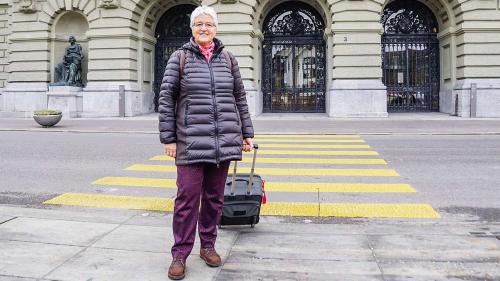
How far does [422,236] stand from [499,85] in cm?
2117

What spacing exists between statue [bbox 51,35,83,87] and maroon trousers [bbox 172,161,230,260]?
948 inches

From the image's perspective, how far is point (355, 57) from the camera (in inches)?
952

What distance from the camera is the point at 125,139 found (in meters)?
15.0

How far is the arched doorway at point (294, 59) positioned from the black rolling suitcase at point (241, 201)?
2269cm

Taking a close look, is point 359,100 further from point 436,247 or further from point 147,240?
point 147,240

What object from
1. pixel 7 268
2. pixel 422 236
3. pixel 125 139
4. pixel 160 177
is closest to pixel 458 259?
pixel 422 236

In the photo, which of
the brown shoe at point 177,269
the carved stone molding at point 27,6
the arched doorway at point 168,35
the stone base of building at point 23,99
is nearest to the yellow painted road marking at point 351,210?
the brown shoe at point 177,269

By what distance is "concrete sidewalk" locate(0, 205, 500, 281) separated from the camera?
4160 mm

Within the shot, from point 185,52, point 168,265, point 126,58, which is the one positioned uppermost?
point 126,58

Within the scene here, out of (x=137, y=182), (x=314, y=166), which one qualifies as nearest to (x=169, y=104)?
(x=137, y=182)

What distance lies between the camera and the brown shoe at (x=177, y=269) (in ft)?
13.2

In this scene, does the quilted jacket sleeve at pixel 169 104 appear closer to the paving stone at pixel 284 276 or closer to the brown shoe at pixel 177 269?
the brown shoe at pixel 177 269

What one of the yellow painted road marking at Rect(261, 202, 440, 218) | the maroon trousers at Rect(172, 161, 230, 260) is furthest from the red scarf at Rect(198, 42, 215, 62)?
the yellow painted road marking at Rect(261, 202, 440, 218)

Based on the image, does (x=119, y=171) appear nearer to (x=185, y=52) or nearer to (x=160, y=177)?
(x=160, y=177)
